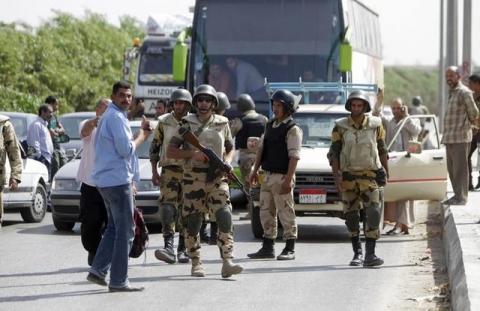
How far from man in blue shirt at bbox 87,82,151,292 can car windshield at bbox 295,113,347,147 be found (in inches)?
270

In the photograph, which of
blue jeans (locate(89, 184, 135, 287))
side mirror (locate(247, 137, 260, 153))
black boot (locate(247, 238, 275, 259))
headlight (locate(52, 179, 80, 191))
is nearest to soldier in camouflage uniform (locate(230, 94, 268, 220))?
side mirror (locate(247, 137, 260, 153))

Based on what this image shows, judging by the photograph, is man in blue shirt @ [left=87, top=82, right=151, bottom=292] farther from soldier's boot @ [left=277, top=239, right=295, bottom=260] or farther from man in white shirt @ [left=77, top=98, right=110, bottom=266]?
soldier's boot @ [left=277, top=239, right=295, bottom=260]

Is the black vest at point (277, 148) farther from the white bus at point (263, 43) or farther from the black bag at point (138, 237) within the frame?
the white bus at point (263, 43)

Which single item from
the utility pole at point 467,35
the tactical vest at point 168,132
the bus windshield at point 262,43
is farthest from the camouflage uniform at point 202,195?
the utility pole at point 467,35

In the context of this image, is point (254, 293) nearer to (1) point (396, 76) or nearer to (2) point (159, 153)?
(2) point (159, 153)

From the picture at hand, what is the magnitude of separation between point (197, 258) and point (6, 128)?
272 cm

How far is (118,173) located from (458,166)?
291 inches

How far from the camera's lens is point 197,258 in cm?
1364

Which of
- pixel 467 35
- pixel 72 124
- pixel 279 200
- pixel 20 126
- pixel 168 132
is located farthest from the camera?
pixel 467 35

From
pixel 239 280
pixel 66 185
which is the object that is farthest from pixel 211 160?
pixel 66 185

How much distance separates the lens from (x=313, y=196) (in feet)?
57.6

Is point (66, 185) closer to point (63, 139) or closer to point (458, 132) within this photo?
point (63, 139)

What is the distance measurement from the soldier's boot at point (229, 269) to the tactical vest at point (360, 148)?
2065 mm

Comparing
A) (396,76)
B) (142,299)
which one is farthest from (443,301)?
(396,76)
